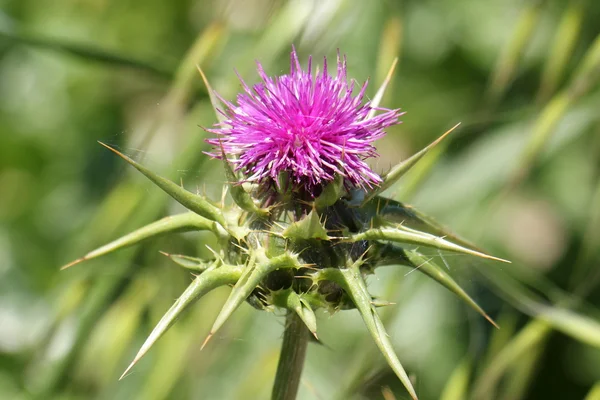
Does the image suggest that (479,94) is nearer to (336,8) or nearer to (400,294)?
(336,8)

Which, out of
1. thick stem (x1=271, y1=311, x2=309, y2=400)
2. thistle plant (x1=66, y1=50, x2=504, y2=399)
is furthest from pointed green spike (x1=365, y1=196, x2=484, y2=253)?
thick stem (x1=271, y1=311, x2=309, y2=400)

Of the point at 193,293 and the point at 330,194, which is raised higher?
the point at 330,194

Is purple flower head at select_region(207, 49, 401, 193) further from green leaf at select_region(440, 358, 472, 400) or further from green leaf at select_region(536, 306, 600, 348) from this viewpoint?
green leaf at select_region(536, 306, 600, 348)

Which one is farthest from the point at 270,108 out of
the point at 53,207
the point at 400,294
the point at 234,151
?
the point at 53,207

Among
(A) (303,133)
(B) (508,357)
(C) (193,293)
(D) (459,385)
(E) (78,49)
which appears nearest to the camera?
(C) (193,293)

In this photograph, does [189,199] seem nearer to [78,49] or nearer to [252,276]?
[252,276]

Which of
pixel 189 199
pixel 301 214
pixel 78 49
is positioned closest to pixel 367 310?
pixel 301 214
